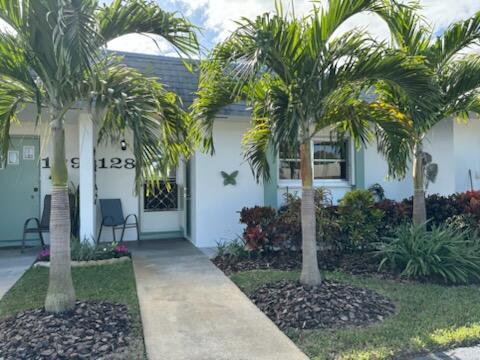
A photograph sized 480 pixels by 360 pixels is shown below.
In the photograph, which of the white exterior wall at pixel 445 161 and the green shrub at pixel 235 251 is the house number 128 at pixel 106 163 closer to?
the green shrub at pixel 235 251

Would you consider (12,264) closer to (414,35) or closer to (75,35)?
(75,35)

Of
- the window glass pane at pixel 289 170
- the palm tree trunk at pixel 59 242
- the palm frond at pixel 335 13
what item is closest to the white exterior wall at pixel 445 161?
the window glass pane at pixel 289 170

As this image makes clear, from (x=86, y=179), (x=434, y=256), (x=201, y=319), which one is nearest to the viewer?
(x=201, y=319)

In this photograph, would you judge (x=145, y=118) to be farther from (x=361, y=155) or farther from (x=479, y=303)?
(x=361, y=155)

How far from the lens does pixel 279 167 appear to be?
875 cm

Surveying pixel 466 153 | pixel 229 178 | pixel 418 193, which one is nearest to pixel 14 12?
pixel 229 178

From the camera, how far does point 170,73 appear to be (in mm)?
8117

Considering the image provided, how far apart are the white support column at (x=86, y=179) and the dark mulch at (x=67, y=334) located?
3128mm

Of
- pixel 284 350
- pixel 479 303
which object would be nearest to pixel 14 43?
pixel 284 350

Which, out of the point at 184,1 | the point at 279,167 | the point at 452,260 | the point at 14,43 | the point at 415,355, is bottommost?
the point at 415,355

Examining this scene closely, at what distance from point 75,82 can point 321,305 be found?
3.54 meters

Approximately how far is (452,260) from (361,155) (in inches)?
158

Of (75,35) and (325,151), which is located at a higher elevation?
(75,35)

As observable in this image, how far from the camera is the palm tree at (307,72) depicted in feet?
13.4
